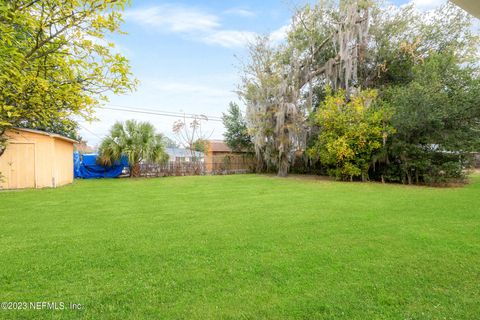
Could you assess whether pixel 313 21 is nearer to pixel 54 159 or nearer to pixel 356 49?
pixel 356 49

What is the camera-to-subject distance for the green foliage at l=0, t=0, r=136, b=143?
1630mm

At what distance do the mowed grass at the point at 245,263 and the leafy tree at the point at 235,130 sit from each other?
12769mm

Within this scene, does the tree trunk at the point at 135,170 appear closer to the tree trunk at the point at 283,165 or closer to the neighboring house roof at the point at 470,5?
the tree trunk at the point at 283,165

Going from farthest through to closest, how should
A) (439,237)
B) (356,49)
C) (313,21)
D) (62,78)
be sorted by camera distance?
(313,21)
(356,49)
(439,237)
(62,78)

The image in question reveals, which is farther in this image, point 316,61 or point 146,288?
point 316,61

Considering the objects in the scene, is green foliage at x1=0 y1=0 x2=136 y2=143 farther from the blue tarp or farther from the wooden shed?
the blue tarp

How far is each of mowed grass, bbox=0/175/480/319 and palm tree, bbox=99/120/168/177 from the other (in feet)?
26.7

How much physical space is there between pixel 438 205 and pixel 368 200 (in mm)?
1474

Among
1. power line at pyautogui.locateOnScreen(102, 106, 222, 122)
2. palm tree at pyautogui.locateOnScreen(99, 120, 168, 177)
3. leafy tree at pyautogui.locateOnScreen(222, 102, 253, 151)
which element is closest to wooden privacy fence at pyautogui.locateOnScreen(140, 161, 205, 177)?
palm tree at pyautogui.locateOnScreen(99, 120, 168, 177)

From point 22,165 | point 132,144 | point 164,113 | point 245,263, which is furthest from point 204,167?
point 245,263

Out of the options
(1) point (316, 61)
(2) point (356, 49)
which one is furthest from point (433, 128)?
(1) point (316, 61)

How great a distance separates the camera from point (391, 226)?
454 cm

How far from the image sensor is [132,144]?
13883 mm

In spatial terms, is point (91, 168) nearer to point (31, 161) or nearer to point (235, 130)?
point (31, 161)
